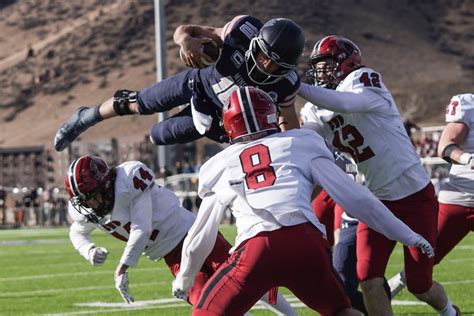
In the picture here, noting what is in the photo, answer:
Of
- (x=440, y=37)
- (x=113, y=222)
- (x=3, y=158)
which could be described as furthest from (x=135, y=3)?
(x=113, y=222)

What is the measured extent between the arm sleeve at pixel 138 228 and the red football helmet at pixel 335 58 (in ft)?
4.62

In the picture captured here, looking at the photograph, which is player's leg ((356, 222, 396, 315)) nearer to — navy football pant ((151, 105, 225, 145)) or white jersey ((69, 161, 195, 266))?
navy football pant ((151, 105, 225, 145))

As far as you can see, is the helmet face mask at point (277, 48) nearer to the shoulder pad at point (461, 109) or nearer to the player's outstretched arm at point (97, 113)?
the player's outstretched arm at point (97, 113)

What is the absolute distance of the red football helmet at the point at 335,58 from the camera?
25.0 feet

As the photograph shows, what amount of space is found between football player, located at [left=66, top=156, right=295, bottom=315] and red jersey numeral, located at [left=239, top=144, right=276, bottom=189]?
2.00 m

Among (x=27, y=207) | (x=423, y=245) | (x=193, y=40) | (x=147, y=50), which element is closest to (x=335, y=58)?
(x=193, y=40)

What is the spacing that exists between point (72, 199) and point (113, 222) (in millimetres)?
316

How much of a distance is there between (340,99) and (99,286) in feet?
18.6

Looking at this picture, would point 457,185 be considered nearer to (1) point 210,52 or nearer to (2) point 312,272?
(1) point 210,52

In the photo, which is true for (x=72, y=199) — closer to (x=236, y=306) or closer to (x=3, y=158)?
(x=236, y=306)

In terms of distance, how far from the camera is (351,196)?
230 inches

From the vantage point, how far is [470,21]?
7831 centimetres

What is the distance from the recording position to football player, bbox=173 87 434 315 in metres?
5.64

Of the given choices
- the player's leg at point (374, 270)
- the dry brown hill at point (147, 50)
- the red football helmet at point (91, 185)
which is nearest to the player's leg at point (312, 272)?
the player's leg at point (374, 270)
